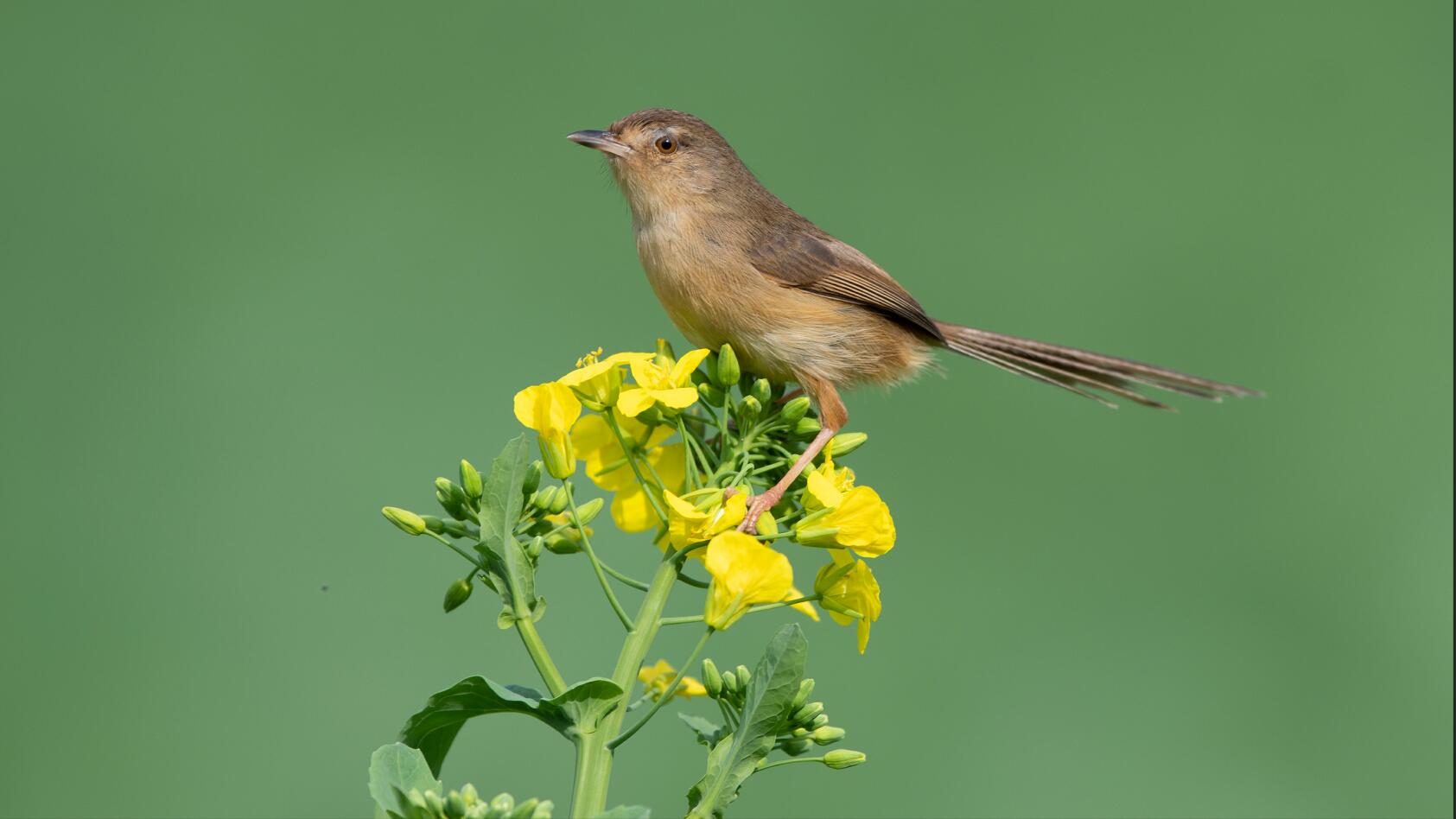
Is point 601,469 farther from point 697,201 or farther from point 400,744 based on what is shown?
point 697,201

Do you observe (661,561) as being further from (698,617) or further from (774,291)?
(774,291)

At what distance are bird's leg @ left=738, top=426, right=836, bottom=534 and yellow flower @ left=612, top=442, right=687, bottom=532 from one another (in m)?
0.14

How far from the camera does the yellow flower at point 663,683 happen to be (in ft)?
6.59

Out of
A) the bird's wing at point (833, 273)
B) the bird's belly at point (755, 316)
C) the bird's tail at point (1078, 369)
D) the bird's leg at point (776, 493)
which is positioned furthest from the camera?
the bird's tail at point (1078, 369)

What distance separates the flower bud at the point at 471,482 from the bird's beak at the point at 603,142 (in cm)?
181

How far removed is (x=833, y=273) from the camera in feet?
11.5

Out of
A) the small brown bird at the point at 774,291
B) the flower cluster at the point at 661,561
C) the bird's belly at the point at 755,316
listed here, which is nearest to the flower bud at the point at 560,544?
the flower cluster at the point at 661,561

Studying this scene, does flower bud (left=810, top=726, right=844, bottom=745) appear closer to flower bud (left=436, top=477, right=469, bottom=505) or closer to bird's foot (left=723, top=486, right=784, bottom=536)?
→ bird's foot (left=723, top=486, right=784, bottom=536)

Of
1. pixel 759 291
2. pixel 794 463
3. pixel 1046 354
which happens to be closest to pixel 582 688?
pixel 794 463

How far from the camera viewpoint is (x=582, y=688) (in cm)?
160

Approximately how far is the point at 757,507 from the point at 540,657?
57 centimetres

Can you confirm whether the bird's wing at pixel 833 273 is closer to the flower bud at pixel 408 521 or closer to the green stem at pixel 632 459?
the green stem at pixel 632 459

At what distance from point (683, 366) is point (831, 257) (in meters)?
1.56

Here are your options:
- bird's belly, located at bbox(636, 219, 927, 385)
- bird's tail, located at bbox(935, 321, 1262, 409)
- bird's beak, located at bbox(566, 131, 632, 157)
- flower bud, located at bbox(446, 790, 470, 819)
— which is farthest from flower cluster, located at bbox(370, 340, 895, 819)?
bird's tail, located at bbox(935, 321, 1262, 409)
